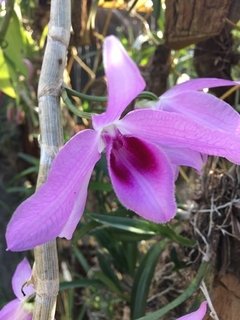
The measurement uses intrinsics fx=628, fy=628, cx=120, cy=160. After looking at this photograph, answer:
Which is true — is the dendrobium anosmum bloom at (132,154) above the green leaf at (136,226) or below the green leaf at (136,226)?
above

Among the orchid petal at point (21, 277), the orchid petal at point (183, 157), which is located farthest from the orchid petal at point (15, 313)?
the orchid petal at point (183, 157)

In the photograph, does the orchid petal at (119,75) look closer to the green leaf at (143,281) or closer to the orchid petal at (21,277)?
the orchid petal at (21,277)

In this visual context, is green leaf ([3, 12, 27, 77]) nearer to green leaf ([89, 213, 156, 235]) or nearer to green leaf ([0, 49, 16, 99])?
green leaf ([0, 49, 16, 99])

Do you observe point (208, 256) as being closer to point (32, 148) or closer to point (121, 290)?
point (121, 290)

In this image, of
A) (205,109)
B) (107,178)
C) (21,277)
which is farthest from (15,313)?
→ (107,178)

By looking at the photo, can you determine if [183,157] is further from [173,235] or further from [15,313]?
[173,235]

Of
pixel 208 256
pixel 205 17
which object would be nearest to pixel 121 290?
pixel 208 256
